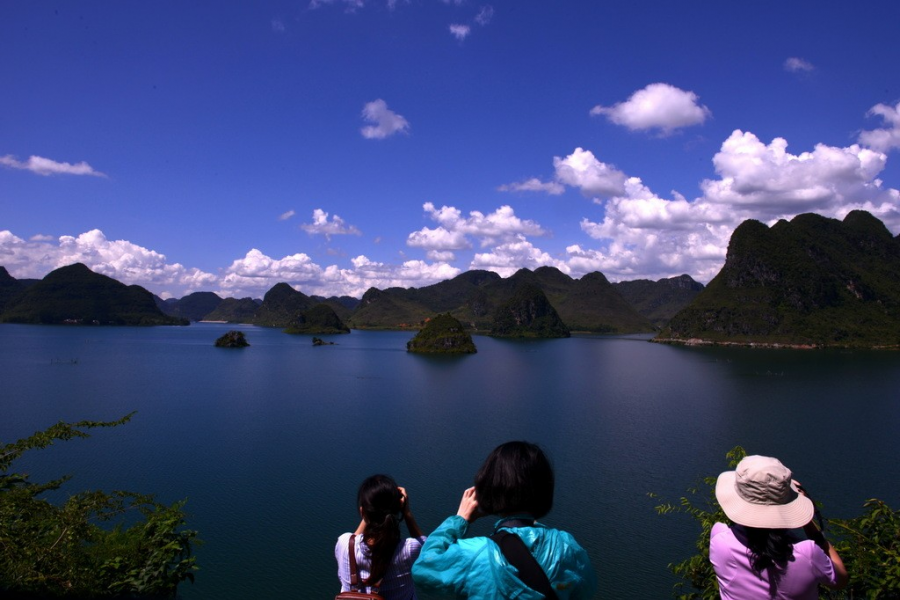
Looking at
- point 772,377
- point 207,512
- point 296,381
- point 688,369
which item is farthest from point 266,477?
point 688,369

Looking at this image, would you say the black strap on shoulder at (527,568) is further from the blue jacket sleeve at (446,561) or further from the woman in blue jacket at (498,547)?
the blue jacket sleeve at (446,561)

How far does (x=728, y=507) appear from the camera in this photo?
3719 millimetres

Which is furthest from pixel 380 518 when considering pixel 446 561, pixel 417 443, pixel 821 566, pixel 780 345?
pixel 780 345

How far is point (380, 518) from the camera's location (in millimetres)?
4336

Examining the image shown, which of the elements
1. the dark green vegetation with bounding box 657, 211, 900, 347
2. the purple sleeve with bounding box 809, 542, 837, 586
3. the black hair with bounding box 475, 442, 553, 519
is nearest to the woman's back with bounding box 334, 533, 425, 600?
the black hair with bounding box 475, 442, 553, 519

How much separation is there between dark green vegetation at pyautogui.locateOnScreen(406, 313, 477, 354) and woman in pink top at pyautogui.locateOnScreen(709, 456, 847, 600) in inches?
5172

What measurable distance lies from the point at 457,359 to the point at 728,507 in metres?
118

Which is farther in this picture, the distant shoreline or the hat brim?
the distant shoreline

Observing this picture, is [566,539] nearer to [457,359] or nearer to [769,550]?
[769,550]

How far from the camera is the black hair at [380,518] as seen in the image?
4.32m

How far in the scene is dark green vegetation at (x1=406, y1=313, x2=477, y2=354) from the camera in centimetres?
13638

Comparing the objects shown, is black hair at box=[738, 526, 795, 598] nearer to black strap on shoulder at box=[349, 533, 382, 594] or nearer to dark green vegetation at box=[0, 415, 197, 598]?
black strap on shoulder at box=[349, 533, 382, 594]

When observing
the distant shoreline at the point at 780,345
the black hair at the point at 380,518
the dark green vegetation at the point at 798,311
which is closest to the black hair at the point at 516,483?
the black hair at the point at 380,518

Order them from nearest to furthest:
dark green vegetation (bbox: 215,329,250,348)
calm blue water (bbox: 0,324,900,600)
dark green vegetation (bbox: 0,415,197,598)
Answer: dark green vegetation (bbox: 0,415,197,598), calm blue water (bbox: 0,324,900,600), dark green vegetation (bbox: 215,329,250,348)
